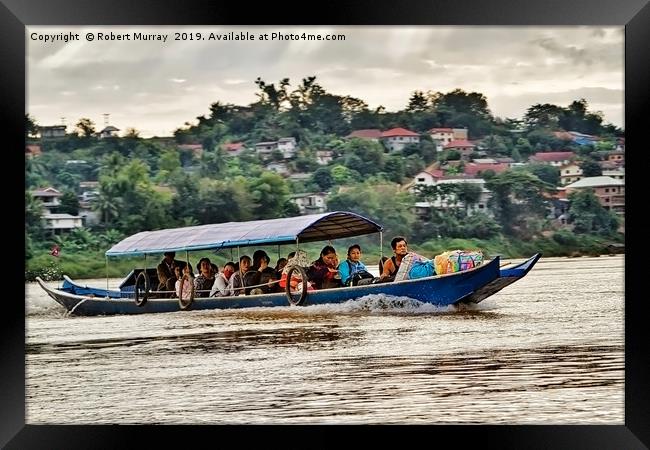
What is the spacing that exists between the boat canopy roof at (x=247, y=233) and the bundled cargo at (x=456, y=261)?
0.39m

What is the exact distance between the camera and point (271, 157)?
5.90 metres

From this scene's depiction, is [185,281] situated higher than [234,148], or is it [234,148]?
[234,148]

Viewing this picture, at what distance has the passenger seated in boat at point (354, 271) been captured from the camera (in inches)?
248

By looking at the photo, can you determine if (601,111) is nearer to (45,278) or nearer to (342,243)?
(342,243)

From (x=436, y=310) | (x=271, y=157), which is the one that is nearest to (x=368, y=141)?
(x=271, y=157)

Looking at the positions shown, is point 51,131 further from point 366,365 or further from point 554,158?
point 554,158

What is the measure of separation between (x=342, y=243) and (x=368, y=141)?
26.3 inches

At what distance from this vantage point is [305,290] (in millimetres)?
6359

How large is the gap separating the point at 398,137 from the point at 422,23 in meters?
1.07

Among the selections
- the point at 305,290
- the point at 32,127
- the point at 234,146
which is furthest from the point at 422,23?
the point at 32,127

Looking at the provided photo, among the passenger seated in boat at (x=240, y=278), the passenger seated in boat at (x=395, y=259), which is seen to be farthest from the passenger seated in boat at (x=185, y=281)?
the passenger seated in boat at (x=395, y=259)

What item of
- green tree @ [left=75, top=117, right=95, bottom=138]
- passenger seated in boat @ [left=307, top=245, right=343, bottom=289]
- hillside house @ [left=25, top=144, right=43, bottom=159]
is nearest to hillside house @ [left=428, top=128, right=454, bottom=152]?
passenger seated in boat @ [left=307, top=245, right=343, bottom=289]

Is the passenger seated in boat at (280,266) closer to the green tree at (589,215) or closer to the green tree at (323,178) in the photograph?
the green tree at (323,178)

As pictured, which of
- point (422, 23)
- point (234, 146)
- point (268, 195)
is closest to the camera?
point (422, 23)
